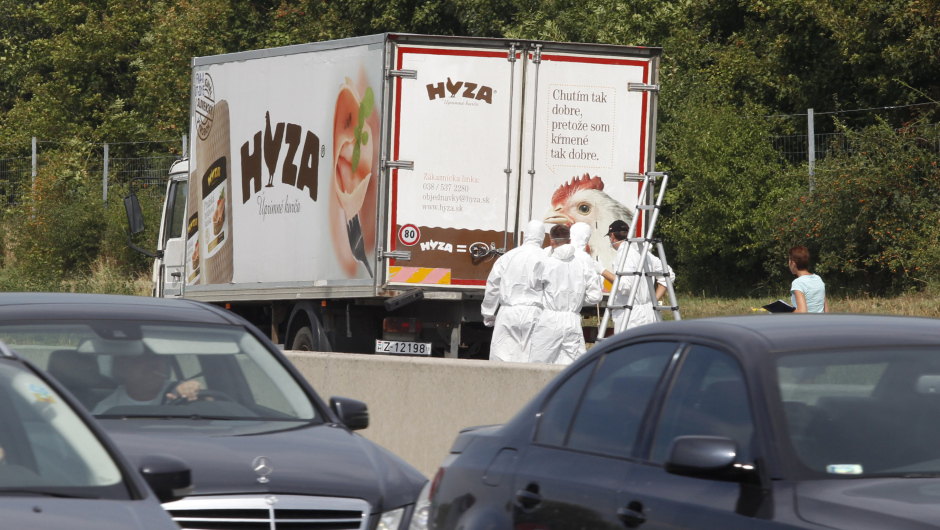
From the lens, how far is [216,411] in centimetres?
595

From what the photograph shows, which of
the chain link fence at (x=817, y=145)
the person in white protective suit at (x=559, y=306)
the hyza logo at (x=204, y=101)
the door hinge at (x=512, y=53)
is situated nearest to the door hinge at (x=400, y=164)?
the door hinge at (x=512, y=53)

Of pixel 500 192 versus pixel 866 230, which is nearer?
pixel 500 192

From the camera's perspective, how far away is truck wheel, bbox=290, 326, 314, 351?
14577 millimetres

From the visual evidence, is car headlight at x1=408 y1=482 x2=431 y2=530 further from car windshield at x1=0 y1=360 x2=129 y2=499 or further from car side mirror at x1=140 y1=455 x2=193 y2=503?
car windshield at x1=0 y1=360 x2=129 y2=499

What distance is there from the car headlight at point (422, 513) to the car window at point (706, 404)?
1.35m

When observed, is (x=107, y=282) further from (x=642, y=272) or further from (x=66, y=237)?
(x=642, y=272)

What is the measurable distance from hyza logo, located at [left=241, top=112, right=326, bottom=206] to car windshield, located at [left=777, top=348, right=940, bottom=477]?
33.4ft

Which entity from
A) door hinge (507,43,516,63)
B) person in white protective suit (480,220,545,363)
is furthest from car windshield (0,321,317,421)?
door hinge (507,43,516,63)

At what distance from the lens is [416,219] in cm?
1297

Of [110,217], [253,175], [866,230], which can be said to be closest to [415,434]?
[253,175]

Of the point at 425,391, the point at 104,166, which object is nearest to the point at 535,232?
the point at 425,391

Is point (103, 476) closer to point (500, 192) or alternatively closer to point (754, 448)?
point (754, 448)

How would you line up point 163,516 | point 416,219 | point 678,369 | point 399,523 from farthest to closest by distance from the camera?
point 416,219 → point 399,523 → point 678,369 → point 163,516

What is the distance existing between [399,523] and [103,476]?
5.70ft
